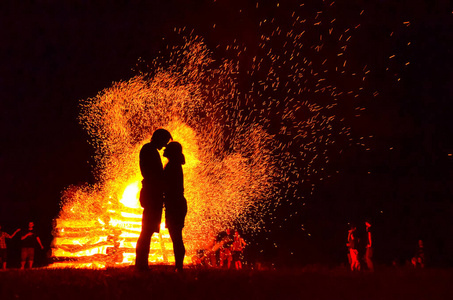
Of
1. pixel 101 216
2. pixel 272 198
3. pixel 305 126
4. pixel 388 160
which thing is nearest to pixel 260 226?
pixel 272 198

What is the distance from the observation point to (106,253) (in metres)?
14.4

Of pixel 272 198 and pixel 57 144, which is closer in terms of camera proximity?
pixel 57 144

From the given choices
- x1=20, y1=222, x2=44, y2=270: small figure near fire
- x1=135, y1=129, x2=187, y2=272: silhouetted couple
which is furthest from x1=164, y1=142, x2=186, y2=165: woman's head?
x1=20, y1=222, x2=44, y2=270: small figure near fire

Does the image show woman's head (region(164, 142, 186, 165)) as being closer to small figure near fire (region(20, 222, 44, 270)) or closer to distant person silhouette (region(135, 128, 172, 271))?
distant person silhouette (region(135, 128, 172, 271))

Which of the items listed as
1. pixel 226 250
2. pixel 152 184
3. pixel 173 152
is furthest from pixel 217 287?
pixel 226 250

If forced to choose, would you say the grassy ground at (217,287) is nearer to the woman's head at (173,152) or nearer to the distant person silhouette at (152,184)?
the distant person silhouette at (152,184)

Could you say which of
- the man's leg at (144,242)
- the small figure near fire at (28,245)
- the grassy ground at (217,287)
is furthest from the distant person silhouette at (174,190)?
the small figure near fire at (28,245)

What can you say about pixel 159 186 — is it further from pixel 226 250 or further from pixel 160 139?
pixel 226 250

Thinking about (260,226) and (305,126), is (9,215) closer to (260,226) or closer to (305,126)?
(260,226)

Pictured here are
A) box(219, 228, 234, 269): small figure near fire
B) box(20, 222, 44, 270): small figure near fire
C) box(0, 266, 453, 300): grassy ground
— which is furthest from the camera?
box(219, 228, 234, 269): small figure near fire

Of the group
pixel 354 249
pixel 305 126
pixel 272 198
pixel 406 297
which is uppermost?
pixel 305 126

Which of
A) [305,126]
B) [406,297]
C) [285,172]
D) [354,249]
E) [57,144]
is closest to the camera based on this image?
[406,297]

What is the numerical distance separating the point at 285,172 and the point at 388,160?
25.3 ft

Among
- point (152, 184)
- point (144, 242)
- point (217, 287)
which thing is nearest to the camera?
point (217, 287)
